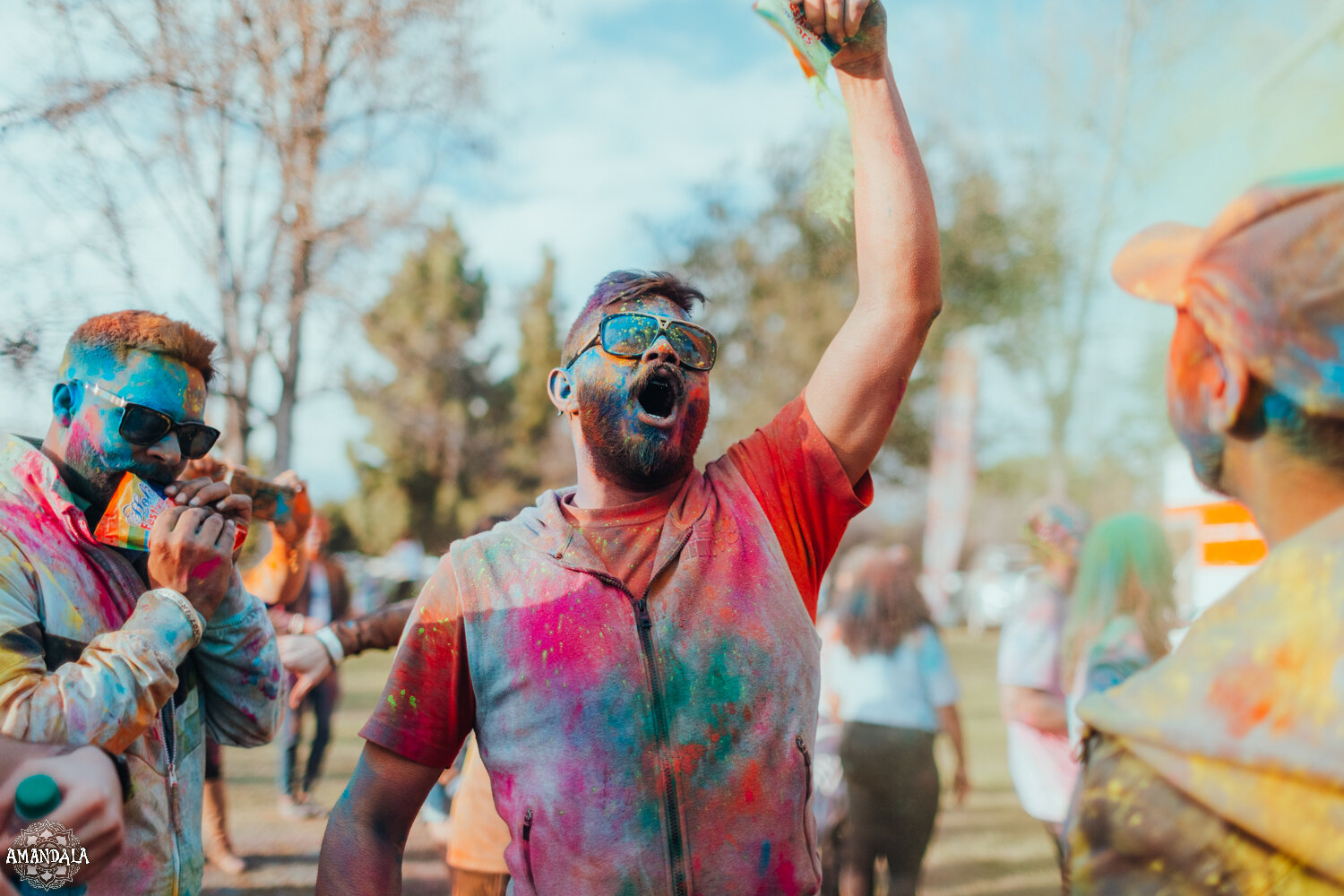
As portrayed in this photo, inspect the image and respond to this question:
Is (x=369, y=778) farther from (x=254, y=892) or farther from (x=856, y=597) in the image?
(x=254, y=892)

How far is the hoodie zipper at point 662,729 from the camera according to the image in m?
1.62

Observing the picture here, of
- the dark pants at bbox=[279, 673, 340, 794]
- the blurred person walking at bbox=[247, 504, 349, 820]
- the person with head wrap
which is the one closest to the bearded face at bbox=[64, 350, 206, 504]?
the person with head wrap

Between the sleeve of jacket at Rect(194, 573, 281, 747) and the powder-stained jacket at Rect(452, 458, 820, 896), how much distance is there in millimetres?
676

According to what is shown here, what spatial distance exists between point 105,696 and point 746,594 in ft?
3.94

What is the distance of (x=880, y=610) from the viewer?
4.54m

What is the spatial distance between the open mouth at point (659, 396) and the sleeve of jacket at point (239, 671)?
42.3 inches

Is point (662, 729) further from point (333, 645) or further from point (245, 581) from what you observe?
point (245, 581)

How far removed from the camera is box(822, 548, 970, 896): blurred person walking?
165 inches

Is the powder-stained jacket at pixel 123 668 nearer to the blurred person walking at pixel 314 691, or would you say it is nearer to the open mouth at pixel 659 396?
the open mouth at pixel 659 396

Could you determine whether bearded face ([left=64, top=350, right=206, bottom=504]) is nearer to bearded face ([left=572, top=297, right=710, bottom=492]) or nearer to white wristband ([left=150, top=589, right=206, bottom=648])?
white wristband ([left=150, top=589, right=206, bottom=648])

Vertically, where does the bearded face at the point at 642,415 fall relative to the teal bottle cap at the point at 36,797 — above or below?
above

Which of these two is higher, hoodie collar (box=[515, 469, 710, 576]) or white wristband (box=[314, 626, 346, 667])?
hoodie collar (box=[515, 469, 710, 576])

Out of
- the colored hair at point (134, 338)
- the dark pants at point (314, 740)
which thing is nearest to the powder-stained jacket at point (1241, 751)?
the colored hair at point (134, 338)

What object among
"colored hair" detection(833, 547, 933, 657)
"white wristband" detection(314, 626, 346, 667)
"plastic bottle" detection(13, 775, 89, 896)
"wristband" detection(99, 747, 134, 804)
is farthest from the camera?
"colored hair" detection(833, 547, 933, 657)
